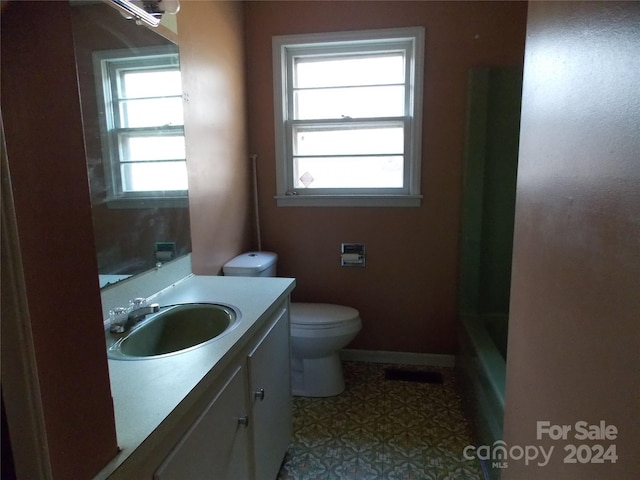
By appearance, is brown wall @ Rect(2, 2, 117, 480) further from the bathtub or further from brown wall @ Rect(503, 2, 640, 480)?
the bathtub

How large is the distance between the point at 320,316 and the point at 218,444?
1277 mm

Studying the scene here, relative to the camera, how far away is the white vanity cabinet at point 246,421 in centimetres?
93

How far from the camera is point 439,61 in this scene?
2402mm

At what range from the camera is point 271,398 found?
151 cm

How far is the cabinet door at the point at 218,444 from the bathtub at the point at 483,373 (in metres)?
1.02

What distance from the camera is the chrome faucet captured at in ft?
4.03

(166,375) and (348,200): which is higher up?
(348,200)

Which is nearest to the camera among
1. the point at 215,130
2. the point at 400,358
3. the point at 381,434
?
the point at 381,434

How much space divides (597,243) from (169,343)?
1313 millimetres

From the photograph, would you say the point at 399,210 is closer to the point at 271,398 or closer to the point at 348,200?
the point at 348,200

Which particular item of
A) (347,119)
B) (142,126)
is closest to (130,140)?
(142,126)

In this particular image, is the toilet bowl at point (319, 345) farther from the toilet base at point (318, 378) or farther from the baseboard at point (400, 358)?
the baseboard at point (400, 358)

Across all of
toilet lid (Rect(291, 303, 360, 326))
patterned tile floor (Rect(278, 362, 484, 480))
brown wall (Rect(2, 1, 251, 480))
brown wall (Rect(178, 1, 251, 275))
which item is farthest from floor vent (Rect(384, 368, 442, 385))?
brown wall (Rect(2, 1, 251, 480))

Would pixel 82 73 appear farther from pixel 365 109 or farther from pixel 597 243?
Answer: pixel 365 109
